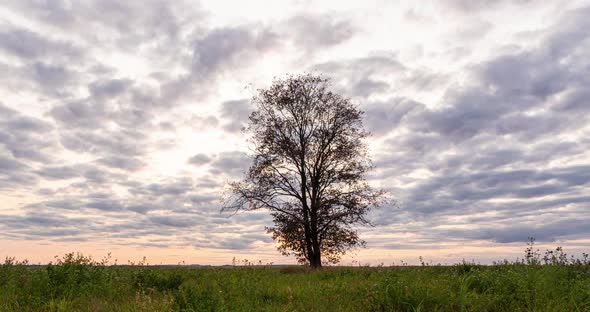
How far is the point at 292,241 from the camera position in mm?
28094

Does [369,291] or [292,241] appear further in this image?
[292,241]

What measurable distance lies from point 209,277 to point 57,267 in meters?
4.28

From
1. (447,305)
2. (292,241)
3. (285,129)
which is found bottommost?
(447,305)

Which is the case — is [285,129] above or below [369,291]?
above

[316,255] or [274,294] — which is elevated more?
[316,255]

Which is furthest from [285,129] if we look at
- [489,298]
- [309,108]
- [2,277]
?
[489,298]

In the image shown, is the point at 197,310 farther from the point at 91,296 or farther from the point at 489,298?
the point at 489,298

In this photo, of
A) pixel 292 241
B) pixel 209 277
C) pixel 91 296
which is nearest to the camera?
pixel 91 296

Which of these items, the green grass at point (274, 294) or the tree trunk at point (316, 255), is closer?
the green grass at point (274, 294)

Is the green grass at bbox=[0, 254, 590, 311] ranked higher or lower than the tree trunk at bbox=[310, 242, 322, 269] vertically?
lower

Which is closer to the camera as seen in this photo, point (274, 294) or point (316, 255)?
point (274, 294)

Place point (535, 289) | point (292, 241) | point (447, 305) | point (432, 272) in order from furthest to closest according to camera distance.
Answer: point (292, 241) < point (432, 272) < point (535, 289) < point (447, 305)

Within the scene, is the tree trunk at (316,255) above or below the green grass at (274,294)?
above

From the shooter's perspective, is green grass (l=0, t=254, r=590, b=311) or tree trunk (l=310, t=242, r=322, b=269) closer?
green grass (l=0, t=254, r=590, b=311)
